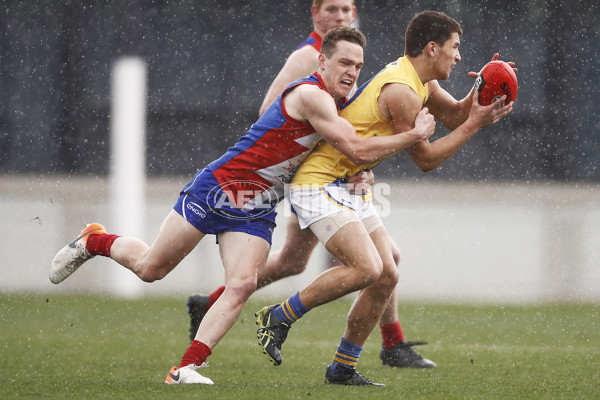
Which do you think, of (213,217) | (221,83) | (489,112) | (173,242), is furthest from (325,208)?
(221,83)

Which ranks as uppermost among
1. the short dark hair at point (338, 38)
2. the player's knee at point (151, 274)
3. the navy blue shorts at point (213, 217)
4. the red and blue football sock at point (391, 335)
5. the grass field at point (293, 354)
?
the short dark hair at point (338, 38)

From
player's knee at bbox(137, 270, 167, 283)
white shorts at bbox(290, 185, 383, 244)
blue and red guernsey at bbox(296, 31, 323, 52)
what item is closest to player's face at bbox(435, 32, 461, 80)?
white shorts at bbox(290, 185, 383, 244)

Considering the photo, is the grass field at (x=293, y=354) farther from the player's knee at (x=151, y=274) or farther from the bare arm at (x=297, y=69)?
the bare arm at (x=297, y=69)

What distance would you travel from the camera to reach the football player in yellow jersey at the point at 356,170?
478cm

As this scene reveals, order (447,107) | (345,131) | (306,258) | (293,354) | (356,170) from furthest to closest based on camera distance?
(293,354) < (306,258) < (447,107) < (356,170) < (345,131)

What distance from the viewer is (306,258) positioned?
5781mm

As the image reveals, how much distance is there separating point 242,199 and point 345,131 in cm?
64

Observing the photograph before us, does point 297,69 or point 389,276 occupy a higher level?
point 297,69

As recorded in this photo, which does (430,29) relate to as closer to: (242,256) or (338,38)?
(338,38)

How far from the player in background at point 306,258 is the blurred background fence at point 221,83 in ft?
18.1

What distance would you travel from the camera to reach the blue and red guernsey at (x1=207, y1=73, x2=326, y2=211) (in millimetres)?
4922

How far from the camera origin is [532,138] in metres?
11.7

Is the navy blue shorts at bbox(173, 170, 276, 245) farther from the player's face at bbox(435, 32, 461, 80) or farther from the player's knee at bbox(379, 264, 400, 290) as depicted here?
the player's face at bbox(435, 32, 461, 80)

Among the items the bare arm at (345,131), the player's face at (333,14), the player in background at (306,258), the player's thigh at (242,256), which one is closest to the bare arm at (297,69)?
the player in background at (306,258)
